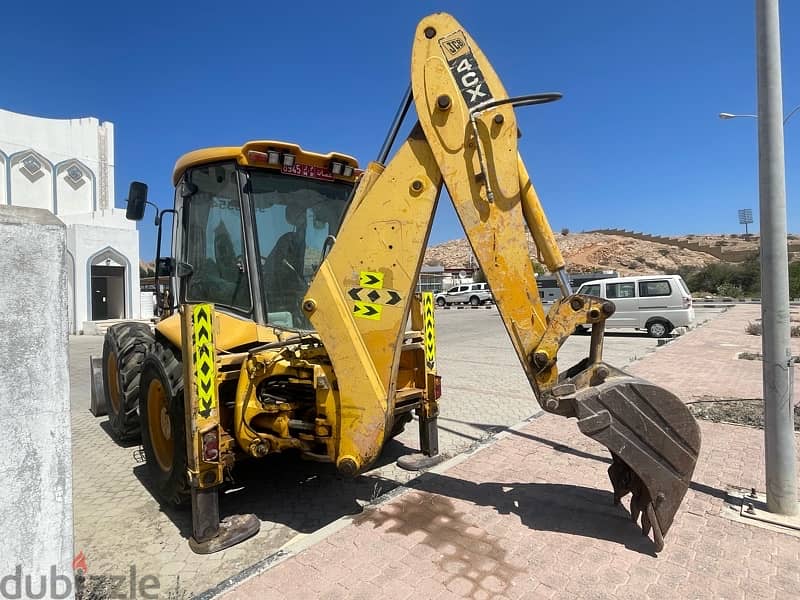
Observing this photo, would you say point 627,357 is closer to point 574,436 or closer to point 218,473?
point 574,436

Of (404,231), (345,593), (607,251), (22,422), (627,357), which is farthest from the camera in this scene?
(607,251)

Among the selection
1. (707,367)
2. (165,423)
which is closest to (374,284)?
(165,423)

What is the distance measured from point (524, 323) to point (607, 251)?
8802cm

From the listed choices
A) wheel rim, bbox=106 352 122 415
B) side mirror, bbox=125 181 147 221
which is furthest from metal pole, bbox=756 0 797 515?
wheel rim, bbox=106 352 122 415

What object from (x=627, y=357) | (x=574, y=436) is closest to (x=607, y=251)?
(x=627, y=357)

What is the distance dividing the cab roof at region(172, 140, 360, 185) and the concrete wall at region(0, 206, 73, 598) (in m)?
2.16


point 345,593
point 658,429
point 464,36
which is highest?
Result: point 464,36

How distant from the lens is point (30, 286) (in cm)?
188

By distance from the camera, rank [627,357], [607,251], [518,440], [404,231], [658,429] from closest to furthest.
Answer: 1. [658,429]
2. [404,231]
3. [518,440]
4. [627,357]
5. [607,251]

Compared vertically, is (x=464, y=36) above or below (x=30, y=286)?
above

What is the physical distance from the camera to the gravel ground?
607 centimetres

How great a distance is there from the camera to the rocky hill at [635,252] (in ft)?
240

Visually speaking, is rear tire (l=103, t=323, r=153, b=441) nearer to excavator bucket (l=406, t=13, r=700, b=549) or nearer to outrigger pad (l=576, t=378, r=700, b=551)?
excavator bucket (l=406, t=13, r=700, b=549)

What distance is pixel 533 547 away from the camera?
321cm
